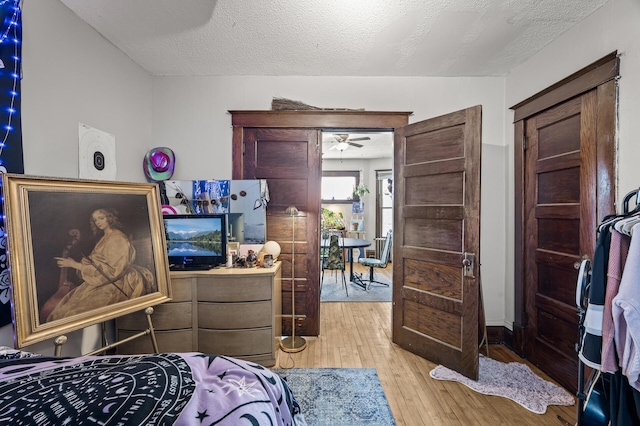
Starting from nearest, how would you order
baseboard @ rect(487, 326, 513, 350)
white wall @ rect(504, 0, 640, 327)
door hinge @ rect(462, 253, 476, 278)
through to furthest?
white wall @ rect(504, 0, 640, 327)
door hinge @ rect(462, 253, 476, 278)
baseboard @ rect(487, 326, 513, 350)

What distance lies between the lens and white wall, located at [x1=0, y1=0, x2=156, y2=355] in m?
1.61

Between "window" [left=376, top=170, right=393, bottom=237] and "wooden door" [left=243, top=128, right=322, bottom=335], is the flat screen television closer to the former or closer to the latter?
"wooden door" [left=243, top=128, right=322, bottom=335]

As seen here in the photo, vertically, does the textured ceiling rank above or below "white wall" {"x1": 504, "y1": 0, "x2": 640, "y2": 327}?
above

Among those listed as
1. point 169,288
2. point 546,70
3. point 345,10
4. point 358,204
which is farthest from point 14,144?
point 358,204

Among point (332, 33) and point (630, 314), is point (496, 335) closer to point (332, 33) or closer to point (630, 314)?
point (630, 314)

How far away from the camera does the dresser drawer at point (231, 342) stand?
2168mm

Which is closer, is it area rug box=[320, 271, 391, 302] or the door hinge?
the door hinge

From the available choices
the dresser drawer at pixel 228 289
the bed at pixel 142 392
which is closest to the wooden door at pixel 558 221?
the bed at pixel 142 392

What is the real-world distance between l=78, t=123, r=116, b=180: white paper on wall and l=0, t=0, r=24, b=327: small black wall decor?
42cm

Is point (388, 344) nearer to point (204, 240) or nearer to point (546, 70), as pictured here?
point (204, 240)

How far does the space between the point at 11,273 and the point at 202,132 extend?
6.17 feet

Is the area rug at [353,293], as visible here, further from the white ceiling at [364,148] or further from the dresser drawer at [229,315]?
the white ceiling at [364,148]

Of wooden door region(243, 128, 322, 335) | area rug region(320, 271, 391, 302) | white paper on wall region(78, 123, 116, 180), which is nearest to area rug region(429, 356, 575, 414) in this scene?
wooden door region(243, 128, 322, 335)

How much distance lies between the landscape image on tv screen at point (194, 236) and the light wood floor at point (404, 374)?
46.8 inches
